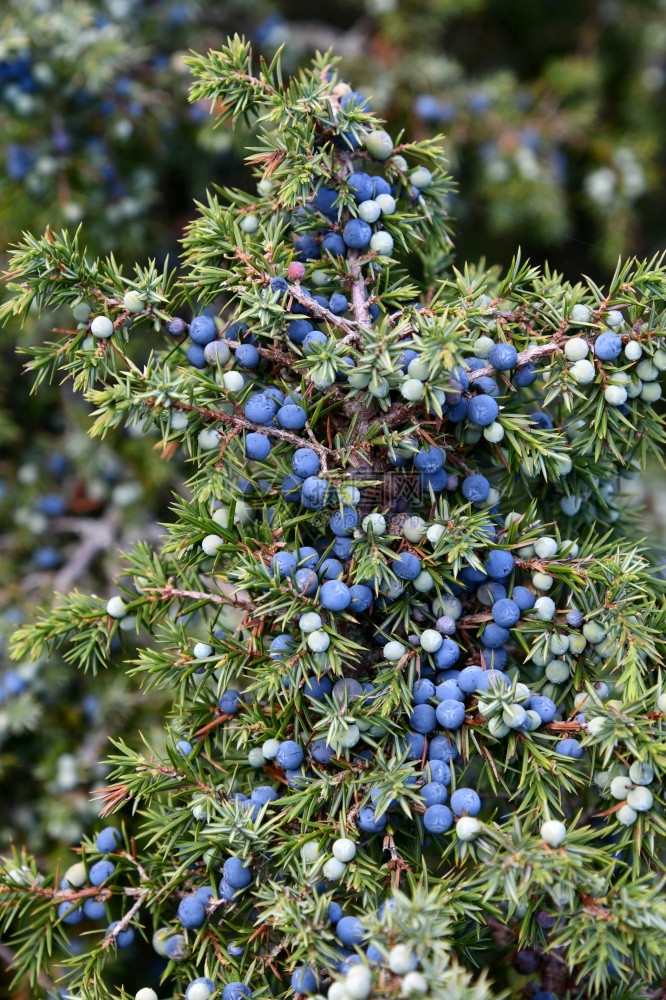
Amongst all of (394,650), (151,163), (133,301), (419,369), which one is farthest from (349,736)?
(151,163)

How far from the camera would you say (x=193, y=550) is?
2.23 ft

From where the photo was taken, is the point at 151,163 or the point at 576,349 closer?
the point at 576,349

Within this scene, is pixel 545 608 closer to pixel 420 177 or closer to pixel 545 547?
pixel 545 547

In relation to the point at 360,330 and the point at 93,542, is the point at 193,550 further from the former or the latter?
the point at 93,542

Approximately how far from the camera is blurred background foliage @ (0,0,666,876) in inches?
47.2

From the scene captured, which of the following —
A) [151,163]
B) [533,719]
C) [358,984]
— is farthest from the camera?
[151,163]

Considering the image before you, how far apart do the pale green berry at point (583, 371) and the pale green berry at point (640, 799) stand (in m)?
0.31

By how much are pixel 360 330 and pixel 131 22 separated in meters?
1.06

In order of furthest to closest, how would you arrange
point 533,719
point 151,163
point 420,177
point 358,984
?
point 151,163
point 420,177
point 533,719
point 358,984

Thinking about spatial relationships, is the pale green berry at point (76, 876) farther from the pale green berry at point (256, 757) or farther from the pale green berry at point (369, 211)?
the pale green berry at point (369, 211)

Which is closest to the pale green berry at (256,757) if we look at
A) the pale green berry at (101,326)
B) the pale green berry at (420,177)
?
the pale green berry at (101,326)

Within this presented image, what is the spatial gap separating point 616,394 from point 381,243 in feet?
0.74

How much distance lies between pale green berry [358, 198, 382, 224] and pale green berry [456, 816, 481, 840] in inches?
18.7

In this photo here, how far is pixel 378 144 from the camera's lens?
691 millimetres
